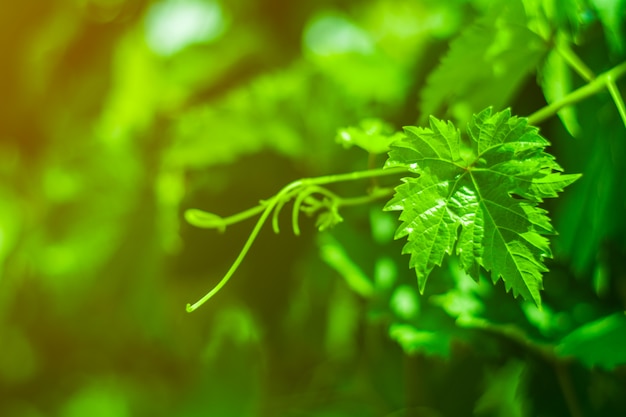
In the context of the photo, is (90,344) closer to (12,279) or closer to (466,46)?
(12,279)

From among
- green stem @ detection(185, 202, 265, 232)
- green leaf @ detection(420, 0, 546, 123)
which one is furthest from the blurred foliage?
green stem @ detection(185, 202, 265, 232)

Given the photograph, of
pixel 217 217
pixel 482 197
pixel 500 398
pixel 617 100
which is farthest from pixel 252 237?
pixel 500 398

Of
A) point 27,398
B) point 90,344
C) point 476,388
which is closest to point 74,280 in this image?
point 90,344

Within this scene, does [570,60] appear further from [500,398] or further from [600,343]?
[500,398]

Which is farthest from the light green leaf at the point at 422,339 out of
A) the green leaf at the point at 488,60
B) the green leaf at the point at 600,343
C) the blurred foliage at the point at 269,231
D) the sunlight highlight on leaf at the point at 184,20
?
the sunlight highlight on leaf at the point at 184,20

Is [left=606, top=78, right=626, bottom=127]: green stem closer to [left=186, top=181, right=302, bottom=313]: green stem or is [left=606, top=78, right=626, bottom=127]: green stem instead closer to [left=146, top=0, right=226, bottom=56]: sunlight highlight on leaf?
[left=186, top=181, right=302, bottom=313]: green stem

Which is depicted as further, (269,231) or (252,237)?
(269,231)

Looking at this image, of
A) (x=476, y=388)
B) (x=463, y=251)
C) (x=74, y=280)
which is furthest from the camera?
(x=74, y=280)
